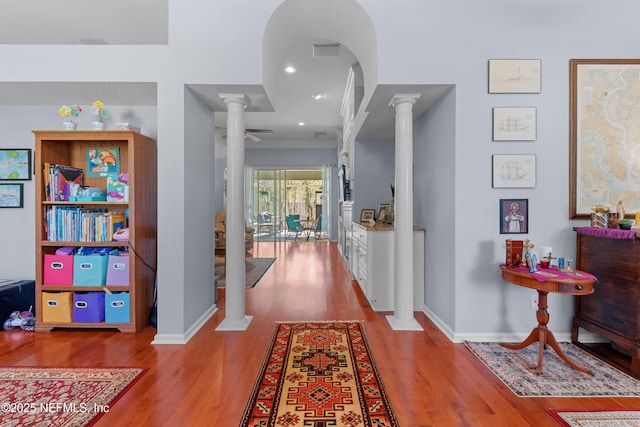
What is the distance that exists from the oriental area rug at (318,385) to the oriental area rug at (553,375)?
917mm

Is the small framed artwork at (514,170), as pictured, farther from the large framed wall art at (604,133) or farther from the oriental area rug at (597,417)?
the oriental area rug at (597,417)

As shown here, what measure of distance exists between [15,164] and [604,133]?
19.0 ft

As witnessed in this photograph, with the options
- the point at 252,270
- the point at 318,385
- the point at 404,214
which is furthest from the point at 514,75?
the point at 252,270

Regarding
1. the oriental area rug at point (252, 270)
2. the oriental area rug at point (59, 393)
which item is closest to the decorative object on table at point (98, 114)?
the oriental area rug at point (59, 393)

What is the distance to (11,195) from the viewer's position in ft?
11.0

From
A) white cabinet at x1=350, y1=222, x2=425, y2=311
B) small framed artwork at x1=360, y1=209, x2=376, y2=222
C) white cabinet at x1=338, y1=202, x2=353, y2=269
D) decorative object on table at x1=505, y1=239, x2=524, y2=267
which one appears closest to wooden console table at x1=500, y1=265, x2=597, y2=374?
decorative object on table at x1=505, y1=239, x2=524, y2=267

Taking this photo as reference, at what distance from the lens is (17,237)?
336cm

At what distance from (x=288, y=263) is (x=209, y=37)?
4.28 m

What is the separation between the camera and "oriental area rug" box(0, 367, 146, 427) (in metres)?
1.71

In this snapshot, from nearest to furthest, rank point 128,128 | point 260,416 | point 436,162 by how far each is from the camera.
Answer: point 260,416, point 128,128, point 436,162

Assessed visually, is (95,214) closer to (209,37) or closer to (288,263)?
(209,37)

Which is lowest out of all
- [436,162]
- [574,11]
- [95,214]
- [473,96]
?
[95,214]

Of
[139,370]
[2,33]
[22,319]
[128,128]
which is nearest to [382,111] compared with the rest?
[128,128]

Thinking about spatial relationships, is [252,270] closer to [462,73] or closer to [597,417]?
[462,73]
